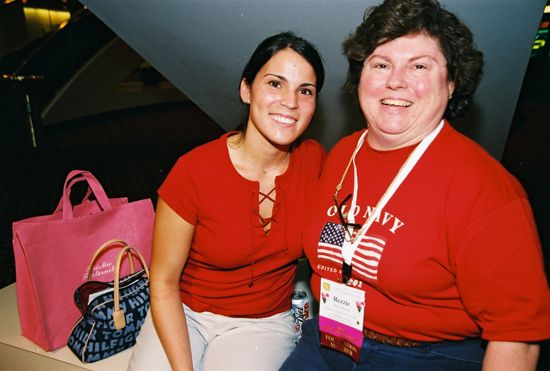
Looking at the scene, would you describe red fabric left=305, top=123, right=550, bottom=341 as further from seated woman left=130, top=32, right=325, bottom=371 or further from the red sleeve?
the red sleeve

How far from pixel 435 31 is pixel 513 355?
89 centimetres

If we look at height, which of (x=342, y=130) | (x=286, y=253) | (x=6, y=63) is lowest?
(x=6, y=63)

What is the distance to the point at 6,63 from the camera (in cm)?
812

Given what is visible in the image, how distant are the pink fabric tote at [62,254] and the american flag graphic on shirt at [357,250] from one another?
35.3 inches

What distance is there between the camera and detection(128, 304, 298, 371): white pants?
4.88ft

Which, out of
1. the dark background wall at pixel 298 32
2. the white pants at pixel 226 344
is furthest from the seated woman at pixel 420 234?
the dark background wall at pixel 298 32

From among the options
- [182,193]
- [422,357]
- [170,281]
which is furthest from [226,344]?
[422,357]

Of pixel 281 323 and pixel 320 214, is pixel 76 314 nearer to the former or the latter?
pixel 281 323

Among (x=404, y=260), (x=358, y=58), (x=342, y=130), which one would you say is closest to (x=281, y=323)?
(x=404, y=260)

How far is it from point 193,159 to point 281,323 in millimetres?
696

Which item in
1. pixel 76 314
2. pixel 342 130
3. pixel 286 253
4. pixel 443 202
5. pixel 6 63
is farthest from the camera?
pixel 6 63

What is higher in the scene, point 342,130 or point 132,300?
point 342,130

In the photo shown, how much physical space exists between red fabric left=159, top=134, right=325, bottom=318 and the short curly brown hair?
0.54 metres

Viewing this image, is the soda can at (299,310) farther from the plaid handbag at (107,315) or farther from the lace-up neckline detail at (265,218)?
the plaid handbag at (107,315)
